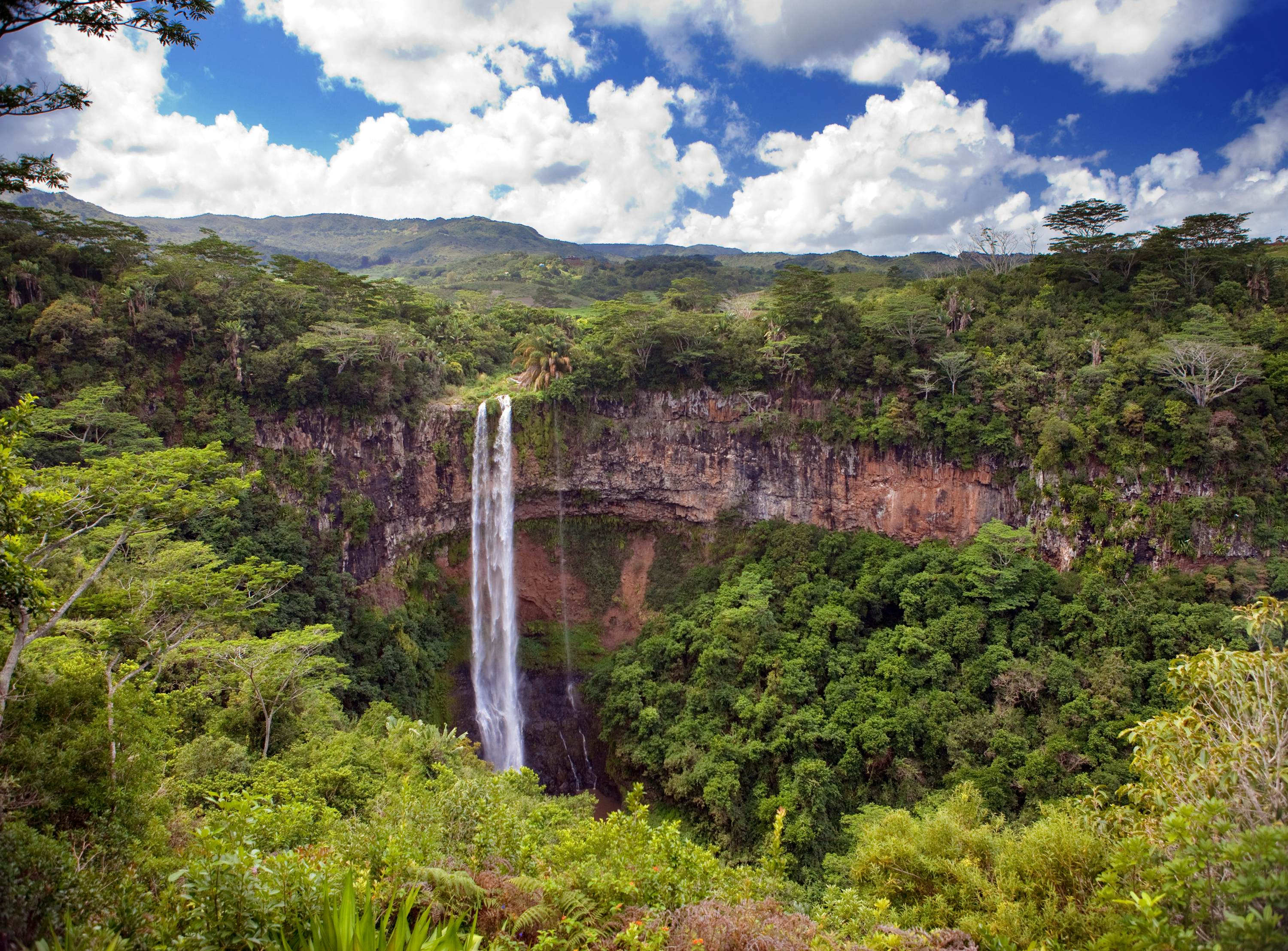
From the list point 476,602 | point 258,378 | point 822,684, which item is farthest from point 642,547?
point 258,378

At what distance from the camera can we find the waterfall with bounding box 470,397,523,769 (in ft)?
87.9

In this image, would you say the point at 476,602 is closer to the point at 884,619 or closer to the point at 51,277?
the point at 884,619

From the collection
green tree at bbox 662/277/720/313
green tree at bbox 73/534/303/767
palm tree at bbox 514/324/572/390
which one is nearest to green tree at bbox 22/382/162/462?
green tree at bbox 73/534/303/767

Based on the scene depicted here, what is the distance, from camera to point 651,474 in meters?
29.3

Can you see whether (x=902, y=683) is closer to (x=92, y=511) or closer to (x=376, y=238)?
(x=92, y=511)

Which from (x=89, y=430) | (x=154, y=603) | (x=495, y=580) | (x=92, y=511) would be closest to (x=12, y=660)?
(x=92, y=511)

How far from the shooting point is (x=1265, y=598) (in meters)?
6.00

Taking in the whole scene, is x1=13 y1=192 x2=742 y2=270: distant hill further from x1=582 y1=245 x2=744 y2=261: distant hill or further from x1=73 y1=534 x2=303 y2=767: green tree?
x1=73 y1=534 x2=303 y2=767: green tree

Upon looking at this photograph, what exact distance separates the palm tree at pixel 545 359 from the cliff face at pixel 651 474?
5.69ft

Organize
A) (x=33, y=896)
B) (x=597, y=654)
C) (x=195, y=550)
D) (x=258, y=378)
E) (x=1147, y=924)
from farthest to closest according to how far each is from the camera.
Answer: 1. (x=597, y=654)
2. (x=258, y=378)
3. (x=195, y=550)
4. (x=33, y=896)
5. (x=1147, y=924)

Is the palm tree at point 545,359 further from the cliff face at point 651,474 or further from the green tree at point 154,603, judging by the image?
the green tree at point 154,603

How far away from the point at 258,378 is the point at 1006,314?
93.4 ft

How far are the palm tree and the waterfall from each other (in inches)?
62.8

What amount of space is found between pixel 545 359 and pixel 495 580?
A: 31.7 feet
